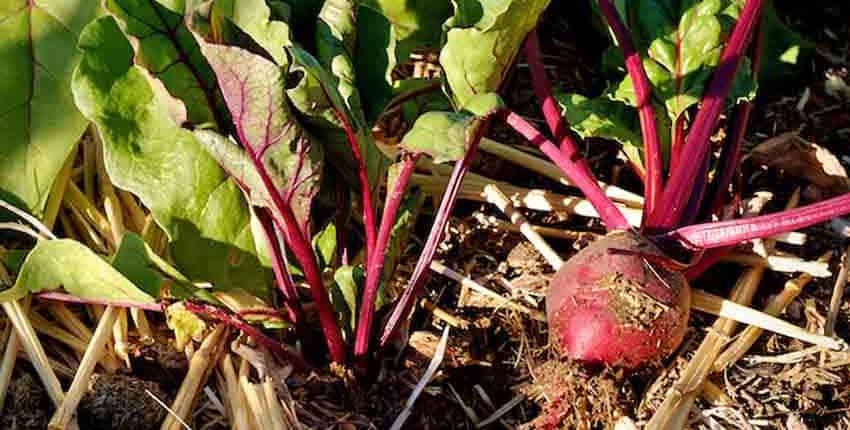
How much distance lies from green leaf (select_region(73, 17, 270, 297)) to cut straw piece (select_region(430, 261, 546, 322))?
0.27 metres

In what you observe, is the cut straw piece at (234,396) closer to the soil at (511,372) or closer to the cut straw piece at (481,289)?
the soil at (511,372)

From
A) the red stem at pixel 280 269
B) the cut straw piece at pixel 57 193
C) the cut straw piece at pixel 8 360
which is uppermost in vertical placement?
the cut straw piece at pixel 57 193

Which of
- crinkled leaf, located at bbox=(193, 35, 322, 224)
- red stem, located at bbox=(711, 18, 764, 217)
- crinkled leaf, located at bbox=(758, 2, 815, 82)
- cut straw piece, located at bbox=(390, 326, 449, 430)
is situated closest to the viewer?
crinkled leaf, located at bbox=(193, 35, 322, 224)

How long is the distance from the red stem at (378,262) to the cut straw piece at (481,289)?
0.60 ft

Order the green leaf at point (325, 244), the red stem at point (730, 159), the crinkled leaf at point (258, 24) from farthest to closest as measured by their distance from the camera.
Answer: the red stem at point (730, 159)
the green leaf at point (325, 244)
the crinkled leaf at point (258, 24)

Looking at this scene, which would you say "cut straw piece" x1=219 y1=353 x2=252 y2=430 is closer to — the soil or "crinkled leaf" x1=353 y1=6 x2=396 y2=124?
the soil

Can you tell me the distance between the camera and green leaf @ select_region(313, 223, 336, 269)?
1.80 meters

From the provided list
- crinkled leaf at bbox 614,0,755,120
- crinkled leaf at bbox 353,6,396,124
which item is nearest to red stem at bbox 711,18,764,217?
crinkled leaf at bbox 614,0,755,120

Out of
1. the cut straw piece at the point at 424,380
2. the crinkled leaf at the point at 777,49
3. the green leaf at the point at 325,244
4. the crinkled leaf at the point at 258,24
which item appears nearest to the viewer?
the crinkled leaf at the point at 258,24

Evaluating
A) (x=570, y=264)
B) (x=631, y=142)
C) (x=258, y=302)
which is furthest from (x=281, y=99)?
→ (x=631, y=142)

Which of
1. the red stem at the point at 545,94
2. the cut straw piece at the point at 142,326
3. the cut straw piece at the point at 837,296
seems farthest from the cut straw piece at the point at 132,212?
the cut straw piece at the point at 837,296

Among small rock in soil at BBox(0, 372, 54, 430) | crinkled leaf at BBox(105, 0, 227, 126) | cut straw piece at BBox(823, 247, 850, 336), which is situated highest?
crinkled leaf at BBox(105, 0, 227, 126)

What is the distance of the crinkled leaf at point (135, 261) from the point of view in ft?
5.49

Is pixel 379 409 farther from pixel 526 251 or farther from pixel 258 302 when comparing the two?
pixel 526 251
